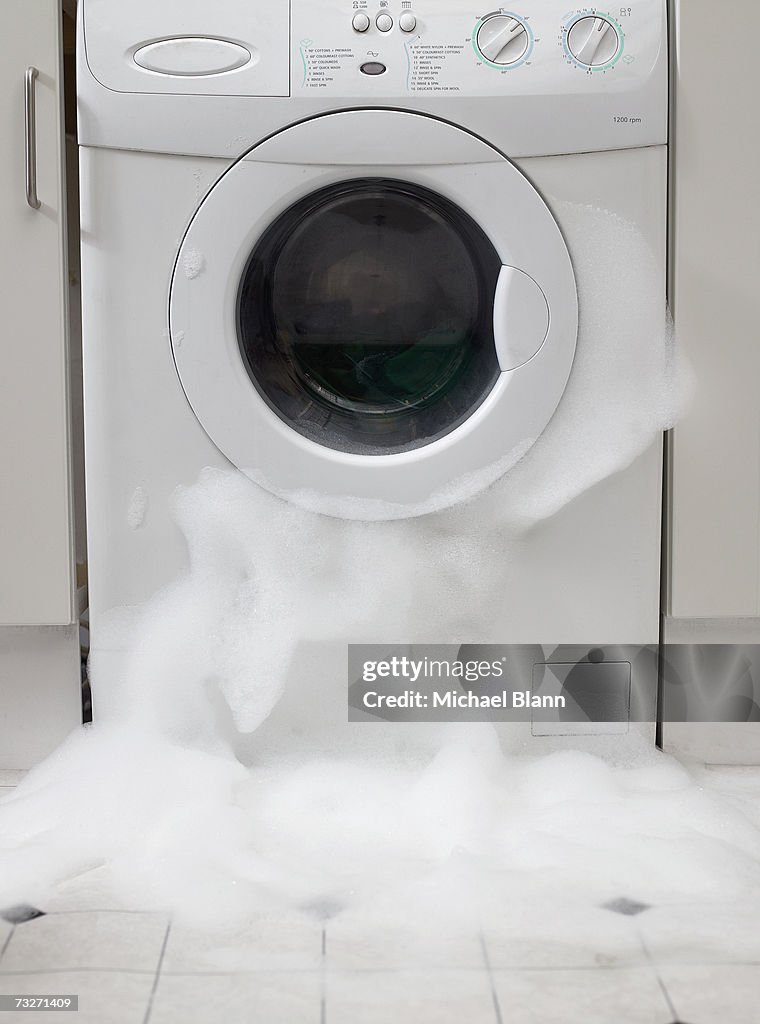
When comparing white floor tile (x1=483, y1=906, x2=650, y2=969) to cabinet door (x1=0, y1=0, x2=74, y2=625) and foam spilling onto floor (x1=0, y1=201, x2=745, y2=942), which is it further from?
cabinet door (x1=0, y1=0, x2=74, y2=625)

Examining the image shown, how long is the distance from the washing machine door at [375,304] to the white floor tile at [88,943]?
1.52ft

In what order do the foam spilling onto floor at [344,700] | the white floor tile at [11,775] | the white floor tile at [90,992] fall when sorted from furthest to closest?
1. the white floor tile at [11,775]
2. the foam spilling onto floor at [344,700]
3. the white floor tile at [90,992]

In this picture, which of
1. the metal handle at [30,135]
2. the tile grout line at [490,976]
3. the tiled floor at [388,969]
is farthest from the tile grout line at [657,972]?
the metal handle at [30,135]

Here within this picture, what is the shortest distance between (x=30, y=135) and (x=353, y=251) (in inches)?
14.7

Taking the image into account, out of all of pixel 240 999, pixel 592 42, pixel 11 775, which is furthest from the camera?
pixel 11 775

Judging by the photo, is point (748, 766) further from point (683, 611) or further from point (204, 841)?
point (204, 841)

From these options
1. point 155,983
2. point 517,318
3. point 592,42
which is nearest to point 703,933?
point 155,983

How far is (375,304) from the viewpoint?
111cm

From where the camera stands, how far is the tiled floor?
2.53ft

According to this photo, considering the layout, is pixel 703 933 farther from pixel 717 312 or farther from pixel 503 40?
pixel 503 40

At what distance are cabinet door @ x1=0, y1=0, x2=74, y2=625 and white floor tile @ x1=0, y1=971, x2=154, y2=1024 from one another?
46 cm

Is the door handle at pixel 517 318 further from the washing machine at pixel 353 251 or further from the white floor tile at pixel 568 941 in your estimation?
the white floor tile at pixel 568 941

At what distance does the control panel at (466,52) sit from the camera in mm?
1076

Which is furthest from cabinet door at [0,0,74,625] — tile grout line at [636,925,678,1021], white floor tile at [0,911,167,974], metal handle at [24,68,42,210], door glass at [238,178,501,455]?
tile grout line at [636,925,678,1021]
